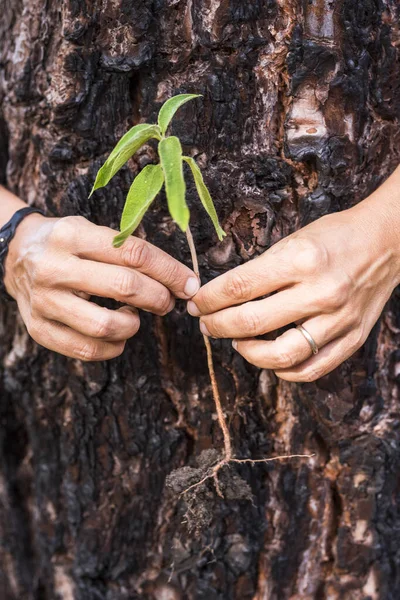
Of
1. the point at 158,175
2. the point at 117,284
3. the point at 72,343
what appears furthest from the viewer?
the point at 72,343

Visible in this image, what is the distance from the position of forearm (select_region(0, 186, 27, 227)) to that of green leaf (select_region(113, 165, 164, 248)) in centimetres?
43

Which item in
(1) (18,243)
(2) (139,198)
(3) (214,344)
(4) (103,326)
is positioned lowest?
(3) (214,344)

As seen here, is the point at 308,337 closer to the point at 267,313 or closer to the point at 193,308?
the point at 267,313

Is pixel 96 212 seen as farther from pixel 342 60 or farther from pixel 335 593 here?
pixel 335 593

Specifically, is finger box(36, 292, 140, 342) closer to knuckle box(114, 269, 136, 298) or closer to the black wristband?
knuckle box(114, 269, 136, 298)

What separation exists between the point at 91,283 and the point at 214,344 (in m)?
0.41

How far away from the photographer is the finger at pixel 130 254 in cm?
117

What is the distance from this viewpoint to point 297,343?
114 centimetres

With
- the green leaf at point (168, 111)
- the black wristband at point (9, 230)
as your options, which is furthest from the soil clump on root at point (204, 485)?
the green leaf at point (168, 111)

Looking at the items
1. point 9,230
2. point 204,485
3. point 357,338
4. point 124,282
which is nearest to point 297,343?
point 357,338

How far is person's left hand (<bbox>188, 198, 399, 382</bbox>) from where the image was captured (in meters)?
1.11

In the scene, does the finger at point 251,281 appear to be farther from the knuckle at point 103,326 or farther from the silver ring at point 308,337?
the knuckle at point 103,326

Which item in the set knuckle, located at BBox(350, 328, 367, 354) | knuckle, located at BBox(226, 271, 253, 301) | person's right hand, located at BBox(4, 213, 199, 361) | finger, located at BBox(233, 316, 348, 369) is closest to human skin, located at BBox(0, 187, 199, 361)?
person's right hand, located at BBox(4, 213, 199, 361)

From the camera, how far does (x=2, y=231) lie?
134 centimetres
